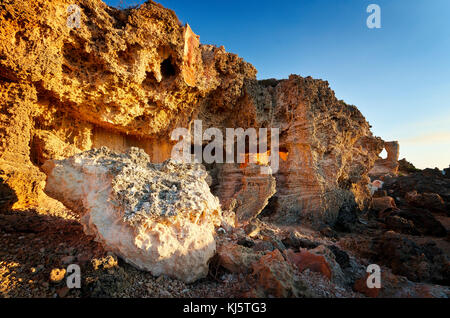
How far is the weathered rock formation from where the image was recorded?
4.90 meters

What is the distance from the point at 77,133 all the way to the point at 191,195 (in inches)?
244

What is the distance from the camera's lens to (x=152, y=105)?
7617 millimetres

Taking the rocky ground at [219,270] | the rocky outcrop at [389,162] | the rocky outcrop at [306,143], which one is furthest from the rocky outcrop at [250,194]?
the rocky outcrop at [389,162]

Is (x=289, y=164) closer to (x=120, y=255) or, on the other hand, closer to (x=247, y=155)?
(x=247, y=155)

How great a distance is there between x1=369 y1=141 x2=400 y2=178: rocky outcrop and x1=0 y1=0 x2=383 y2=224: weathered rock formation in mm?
15307

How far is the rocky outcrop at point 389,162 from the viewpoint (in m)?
23.8

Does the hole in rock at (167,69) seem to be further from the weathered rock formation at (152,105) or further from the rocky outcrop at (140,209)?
the rocky outcrop at (140,209)

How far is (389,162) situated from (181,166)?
30.3 metres

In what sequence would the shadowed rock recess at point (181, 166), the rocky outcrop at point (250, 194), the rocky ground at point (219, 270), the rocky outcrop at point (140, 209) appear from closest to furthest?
the rocky ground at point (219, 270)
the rocky outcrop at point (140, 209)
the shadowed rock recess at point (181, 166)
the rocky outcrop at point (250, 194)

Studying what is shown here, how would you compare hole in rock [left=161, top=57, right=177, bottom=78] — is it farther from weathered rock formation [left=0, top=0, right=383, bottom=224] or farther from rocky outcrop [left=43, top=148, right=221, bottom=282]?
rocky outcrop [left=43, top=148, right=221, bottom=282]

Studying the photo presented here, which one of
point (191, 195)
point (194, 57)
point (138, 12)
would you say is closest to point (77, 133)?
point (138, 12)

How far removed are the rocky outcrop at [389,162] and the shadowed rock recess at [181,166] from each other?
12940mm

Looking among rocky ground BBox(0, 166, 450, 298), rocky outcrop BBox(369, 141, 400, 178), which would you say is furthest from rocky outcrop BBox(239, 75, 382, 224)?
rocky outcrop BBox(369, 141, 400, 178)
